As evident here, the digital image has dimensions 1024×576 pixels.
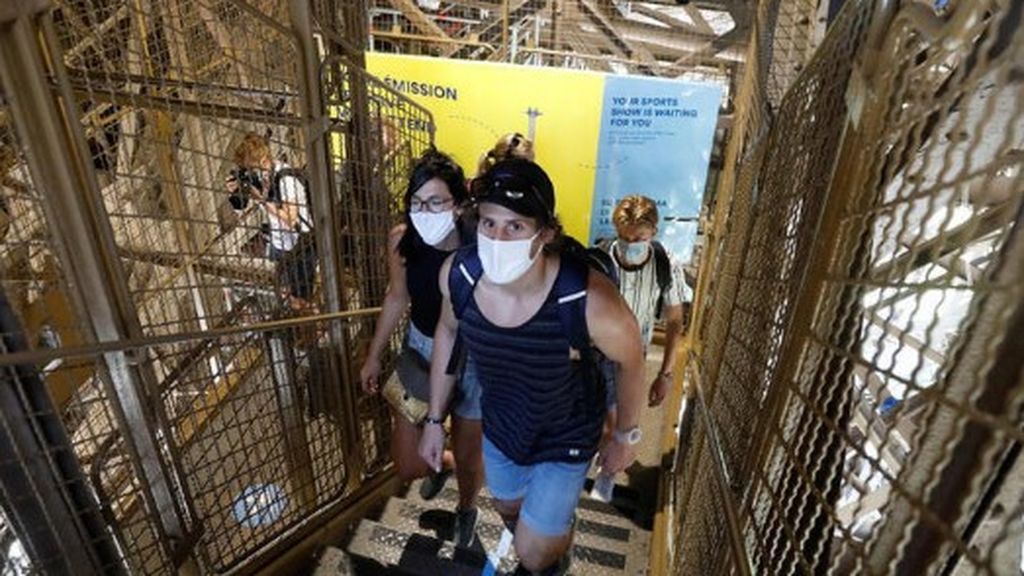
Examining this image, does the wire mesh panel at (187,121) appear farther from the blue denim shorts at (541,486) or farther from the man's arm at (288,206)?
the blue denim shorts at (541,486)

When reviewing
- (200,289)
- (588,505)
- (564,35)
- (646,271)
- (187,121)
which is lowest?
(588,505)

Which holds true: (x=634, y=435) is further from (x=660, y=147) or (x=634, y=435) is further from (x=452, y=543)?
(x=660, y=147)

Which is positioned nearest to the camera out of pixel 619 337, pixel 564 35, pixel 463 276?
pixel 619 337

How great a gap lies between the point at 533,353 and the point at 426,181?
0.95m

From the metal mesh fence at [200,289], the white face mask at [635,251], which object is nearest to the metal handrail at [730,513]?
the white face mask at [635,251]

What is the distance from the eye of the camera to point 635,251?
297cm

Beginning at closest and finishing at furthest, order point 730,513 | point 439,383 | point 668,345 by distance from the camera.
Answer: point 730,513, point 439,383, point 668,345

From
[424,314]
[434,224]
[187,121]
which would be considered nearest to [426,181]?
[434,224]

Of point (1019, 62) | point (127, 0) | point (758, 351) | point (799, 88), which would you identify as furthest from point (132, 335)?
point (799, 88)

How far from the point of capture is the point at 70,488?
1699 millimetres

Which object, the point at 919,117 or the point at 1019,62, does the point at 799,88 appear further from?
the point at 1019,62

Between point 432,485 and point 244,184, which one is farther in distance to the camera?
point 432,485

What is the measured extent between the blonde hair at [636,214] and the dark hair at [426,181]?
918 millimetres

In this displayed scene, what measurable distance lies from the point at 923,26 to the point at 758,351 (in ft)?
3.14
